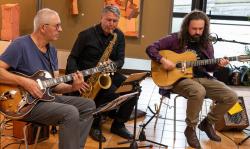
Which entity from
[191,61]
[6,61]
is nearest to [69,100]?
[6,61]

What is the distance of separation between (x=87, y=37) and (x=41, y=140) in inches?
41.7

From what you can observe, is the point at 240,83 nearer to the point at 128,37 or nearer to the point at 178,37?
the point at 128,37

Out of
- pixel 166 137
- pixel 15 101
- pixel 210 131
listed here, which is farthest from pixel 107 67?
pixel 210 131

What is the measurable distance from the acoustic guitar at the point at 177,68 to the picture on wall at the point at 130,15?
4.50ft

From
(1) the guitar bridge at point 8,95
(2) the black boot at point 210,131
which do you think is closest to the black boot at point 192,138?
(2) the black boot at point 210,131

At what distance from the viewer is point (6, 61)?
2.72m

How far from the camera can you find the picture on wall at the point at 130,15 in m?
5.00

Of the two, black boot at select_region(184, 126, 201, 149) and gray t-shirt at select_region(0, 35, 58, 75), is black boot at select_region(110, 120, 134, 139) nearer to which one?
black boot at select_region(184, 126, 201, 149)

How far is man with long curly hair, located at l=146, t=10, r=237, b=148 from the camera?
3600 millimetres

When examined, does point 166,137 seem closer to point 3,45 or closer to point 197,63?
point 197,63

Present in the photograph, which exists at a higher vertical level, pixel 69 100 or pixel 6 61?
pixel 6 61

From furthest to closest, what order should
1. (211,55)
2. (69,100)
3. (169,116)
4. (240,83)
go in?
(240,83), (169,116), (211,55), (69,100)

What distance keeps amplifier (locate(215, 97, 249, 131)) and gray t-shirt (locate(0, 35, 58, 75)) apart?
79.2 inches

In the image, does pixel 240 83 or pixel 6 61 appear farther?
pixel 240 83
